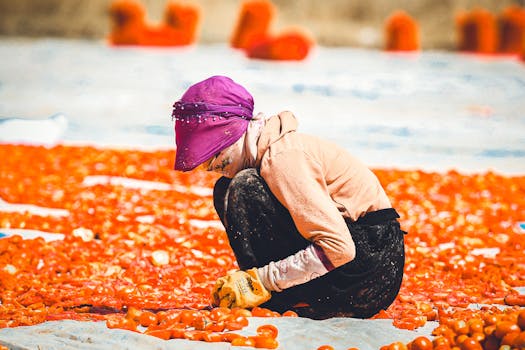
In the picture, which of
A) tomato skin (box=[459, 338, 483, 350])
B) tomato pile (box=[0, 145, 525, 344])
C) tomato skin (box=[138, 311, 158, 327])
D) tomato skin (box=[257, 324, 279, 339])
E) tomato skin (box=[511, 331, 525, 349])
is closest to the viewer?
tomato skin (box=[511, 331, 525, 349])

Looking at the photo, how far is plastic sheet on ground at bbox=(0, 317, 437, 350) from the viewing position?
244 cm

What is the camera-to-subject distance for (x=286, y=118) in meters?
2.76

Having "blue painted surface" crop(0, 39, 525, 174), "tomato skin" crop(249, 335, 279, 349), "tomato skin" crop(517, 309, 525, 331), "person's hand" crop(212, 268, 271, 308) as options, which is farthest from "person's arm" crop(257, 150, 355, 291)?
"blue painted surface" crop(0, 39, 525, 174)

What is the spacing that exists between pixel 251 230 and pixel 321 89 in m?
9.59

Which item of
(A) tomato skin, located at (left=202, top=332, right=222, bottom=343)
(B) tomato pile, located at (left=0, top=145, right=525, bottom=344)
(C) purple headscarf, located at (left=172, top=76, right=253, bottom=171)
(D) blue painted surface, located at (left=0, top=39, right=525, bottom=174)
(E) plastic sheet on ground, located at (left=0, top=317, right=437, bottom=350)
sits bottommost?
(D) blue painted surface, located at (left=0, top=39, right=525, bottom=174)

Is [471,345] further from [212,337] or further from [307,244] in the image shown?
[212,337]

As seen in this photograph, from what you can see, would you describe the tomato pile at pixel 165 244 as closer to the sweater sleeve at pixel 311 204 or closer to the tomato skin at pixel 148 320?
the tomato skin at pixel 148 320

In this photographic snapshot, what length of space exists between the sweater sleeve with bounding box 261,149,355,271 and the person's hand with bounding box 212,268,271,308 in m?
0.25

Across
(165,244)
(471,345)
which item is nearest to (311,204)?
(471,345)

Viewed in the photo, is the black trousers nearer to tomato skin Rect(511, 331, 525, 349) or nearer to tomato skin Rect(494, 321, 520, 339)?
tomato skin Rect(494, 321, 520, 339)

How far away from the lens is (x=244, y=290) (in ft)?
8.94

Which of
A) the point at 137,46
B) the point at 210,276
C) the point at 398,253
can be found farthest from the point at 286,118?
the point at 137,46

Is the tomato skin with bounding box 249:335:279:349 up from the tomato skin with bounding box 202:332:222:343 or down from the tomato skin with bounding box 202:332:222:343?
up

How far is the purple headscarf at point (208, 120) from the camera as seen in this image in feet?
8.85
